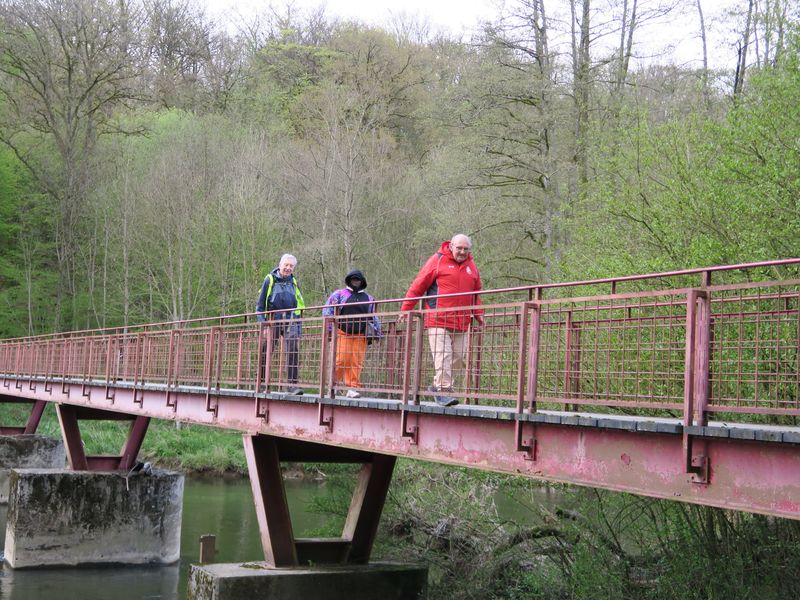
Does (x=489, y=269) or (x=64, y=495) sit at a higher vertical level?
(x=489, y=269)

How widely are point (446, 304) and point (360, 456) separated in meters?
4.09

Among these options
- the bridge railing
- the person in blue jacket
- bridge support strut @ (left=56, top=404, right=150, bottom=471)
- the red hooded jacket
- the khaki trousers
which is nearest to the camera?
the bridge railing

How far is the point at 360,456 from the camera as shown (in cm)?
1284

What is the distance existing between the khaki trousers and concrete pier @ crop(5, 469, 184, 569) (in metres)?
13.0

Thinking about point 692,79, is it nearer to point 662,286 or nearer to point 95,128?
point 662,286

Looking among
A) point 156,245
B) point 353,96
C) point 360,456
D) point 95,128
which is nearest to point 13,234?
point 95,128

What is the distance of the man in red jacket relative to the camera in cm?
864

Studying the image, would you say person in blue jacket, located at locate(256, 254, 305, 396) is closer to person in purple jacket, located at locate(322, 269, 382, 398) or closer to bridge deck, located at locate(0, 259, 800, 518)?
bridge deck, located at locate(0, 259, 800, 518)

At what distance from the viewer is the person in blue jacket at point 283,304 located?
11633 mm

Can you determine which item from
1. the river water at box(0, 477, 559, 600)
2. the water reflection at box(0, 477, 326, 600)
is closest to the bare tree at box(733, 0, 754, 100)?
the river water at box(0, 477, 559, 600)

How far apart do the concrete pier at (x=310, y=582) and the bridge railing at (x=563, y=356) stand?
2.07 m

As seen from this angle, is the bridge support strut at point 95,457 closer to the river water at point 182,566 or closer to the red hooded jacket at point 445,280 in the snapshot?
the river water at point 182,566

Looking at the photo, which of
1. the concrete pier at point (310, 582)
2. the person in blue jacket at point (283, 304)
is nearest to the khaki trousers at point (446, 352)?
the person in blue jacket at point (283, 304)

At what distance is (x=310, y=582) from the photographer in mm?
11742
